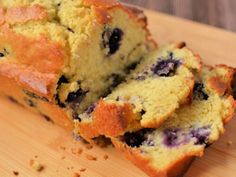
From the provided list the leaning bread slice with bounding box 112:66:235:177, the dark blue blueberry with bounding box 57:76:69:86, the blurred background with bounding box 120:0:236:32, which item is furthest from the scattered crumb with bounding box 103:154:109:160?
the blurred background with bounding box 120:0:236:32

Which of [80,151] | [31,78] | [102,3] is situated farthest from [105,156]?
[102,3]

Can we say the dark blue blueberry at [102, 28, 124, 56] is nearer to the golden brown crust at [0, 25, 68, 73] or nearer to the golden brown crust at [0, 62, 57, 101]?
the golden brown crust at [0, 25, 68, 73]

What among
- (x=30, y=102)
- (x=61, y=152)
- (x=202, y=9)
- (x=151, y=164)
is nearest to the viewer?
(x=151, y=164)

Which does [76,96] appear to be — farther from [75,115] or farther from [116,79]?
[116,79]

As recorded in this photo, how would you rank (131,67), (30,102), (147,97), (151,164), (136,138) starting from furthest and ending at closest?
(131,67)
(30,102)
(147,97)
(136,138)
(151,164)

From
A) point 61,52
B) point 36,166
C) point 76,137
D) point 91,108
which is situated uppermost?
point 61,52

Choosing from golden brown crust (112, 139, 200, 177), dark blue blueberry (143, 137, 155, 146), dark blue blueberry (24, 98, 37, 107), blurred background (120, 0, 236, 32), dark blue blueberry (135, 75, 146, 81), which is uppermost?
blurred background (120, 0, 236, 32)

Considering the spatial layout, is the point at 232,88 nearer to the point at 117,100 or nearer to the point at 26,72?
the point at 117,100
